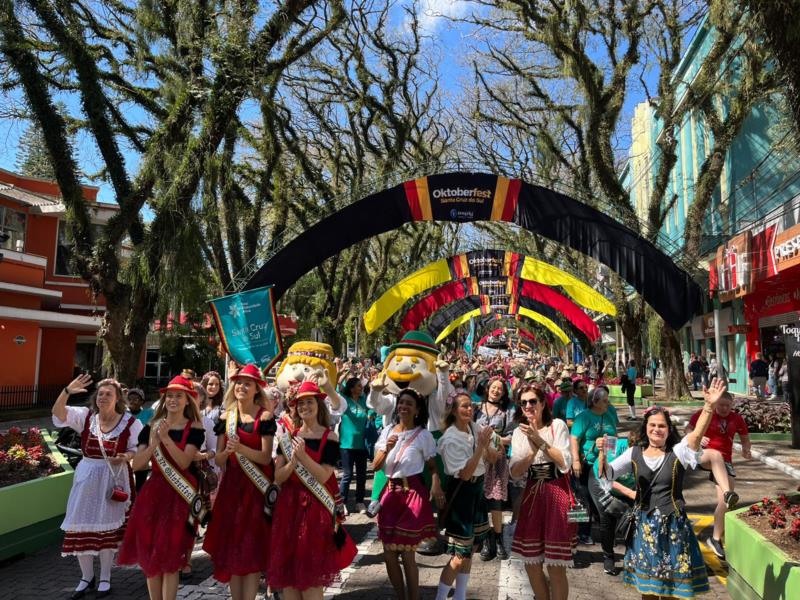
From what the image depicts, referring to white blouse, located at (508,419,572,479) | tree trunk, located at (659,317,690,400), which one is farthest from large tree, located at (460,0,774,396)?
white blouse, located at (508,419,572,479)

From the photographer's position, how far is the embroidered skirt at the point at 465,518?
15.8 ft

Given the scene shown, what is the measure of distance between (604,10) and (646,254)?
370 inches

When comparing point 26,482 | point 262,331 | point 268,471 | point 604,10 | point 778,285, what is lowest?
point 26,482

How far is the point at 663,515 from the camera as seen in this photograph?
4.22 m

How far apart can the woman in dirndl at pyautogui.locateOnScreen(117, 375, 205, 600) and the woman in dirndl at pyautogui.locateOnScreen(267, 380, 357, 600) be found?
0.75 metres


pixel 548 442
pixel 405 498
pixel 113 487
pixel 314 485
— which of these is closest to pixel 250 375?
pixel 314 485

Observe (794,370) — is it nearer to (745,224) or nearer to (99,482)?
(99,482)

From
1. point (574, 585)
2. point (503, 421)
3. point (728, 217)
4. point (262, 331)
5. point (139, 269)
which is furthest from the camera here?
point (728, 217)

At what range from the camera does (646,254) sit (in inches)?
413

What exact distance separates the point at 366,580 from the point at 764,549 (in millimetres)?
3248

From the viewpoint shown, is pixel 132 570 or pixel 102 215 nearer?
pixel 132 570

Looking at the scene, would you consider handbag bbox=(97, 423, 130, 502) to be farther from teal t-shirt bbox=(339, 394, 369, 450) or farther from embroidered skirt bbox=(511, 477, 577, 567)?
teal t-shirt bbox=(339, 394, 369, 450)

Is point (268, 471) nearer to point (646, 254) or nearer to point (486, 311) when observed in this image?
point (646, 254)

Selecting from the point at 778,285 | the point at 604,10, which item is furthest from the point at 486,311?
the point at 604,10
